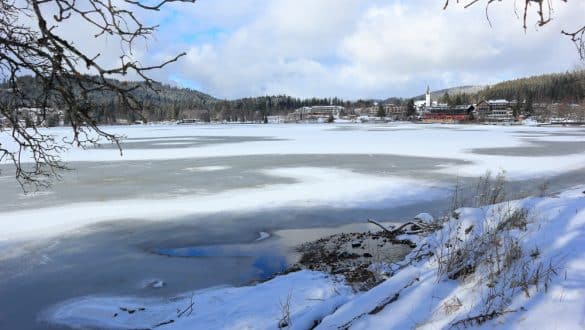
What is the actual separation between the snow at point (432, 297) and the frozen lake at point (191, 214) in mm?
576

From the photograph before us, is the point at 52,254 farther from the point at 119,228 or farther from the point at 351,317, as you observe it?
the point at 351,317

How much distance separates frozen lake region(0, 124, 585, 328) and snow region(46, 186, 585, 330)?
58 cm

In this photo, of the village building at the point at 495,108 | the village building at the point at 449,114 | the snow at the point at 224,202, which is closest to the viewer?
the snow at the point at 224,202

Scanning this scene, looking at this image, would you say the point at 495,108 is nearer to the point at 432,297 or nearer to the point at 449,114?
the point at 449,114

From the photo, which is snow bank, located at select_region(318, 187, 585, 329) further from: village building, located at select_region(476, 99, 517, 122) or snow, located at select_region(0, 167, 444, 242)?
village building, located at select_region(476, 99, 517, 122)

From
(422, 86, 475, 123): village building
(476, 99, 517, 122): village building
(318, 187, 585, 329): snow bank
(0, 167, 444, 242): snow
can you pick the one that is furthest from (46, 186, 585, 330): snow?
(476, 99, 517, 122): village building

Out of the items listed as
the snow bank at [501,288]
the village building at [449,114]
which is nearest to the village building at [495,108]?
the village building at [449,114]

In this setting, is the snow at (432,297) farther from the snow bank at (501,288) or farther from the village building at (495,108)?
the village building at (495,108)

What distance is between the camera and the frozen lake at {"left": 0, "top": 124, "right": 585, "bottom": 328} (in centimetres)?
577

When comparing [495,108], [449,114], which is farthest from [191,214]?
[495,108]

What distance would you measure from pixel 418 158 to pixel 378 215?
33.4 feet

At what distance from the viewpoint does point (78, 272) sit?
19.5 ft

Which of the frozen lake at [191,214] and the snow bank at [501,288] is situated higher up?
the snow bank at [501,288]

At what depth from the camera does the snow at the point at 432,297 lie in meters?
2.39
